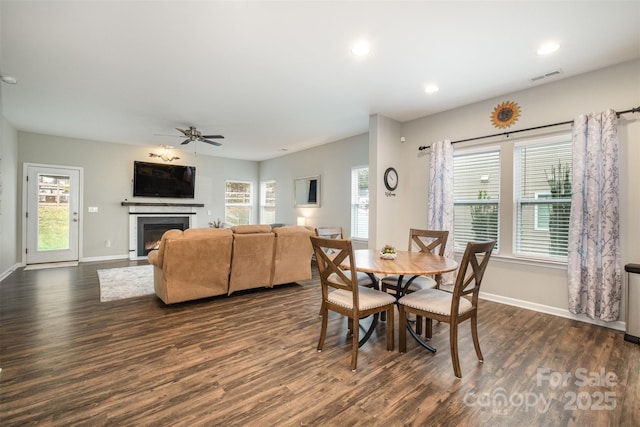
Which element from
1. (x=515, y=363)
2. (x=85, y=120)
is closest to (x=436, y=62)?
(x=515, y=363)

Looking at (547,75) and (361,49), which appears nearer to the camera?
(361,49)

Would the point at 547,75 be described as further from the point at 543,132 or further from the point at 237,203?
the point at 237,203

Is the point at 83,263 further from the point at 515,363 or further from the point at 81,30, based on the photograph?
the point at 515,363

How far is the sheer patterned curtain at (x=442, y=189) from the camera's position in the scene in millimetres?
4336

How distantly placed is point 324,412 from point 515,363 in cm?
169

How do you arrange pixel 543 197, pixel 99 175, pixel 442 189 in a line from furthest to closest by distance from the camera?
pixel 99 175 → pixel 442 189 → pixel 543 197

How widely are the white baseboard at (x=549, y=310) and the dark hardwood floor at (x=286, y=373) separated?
0.14 m

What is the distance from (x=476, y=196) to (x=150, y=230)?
Result: 7.33 metres

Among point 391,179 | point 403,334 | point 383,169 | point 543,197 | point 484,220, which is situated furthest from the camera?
point 391,179

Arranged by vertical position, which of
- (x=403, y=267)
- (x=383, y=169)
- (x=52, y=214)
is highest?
(x=383, y=169)

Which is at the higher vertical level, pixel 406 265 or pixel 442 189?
pixel 442 189

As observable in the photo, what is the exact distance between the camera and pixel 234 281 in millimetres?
4043

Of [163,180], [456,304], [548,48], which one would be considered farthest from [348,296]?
[163,180]

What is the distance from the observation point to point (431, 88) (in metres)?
3.69
